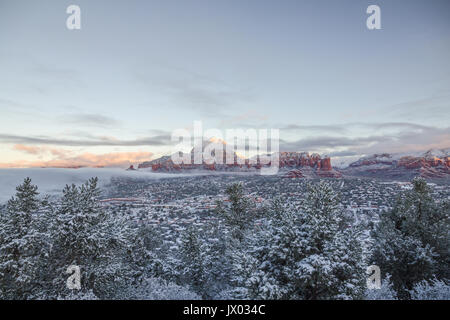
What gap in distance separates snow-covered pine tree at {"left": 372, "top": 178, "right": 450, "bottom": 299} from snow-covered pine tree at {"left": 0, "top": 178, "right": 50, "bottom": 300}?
20027 millimetres

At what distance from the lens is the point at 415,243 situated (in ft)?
46.5

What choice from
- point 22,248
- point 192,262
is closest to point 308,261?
point 192,262

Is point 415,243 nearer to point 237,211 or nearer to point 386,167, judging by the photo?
point 237,211

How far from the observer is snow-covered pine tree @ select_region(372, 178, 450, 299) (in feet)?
46.1

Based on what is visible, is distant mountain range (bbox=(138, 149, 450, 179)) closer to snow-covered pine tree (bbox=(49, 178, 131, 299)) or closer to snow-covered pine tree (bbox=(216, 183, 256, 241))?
snow-covered pine tree (bbox=(216, 183, 256, 241))

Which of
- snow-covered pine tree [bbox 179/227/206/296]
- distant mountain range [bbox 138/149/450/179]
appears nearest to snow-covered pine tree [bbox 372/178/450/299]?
snow-covered pine tree [bbox 179/227/206/296]

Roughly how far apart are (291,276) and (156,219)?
51.4 m

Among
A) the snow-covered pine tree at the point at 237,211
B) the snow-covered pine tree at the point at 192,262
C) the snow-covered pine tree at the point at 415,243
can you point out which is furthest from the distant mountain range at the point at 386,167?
the snow-covered pine tree at the point at 415,243

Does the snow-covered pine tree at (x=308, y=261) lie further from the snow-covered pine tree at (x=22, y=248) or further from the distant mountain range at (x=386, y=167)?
the distant mountain range at (x=386, y=167)

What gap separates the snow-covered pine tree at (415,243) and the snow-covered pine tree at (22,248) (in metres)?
20.0

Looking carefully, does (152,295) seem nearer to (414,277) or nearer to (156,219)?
(414,277)

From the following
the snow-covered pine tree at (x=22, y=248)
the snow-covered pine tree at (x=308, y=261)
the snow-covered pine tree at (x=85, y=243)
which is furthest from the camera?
the snow-covered pine tree at (x=85, y=243)

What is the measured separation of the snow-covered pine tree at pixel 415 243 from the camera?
14062 millimetres

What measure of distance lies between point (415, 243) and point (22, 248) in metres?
21.9
